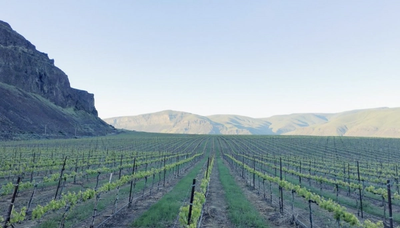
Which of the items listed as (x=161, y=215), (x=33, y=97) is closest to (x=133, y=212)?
(x=161, y=215)

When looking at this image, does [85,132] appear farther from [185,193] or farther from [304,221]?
[304,221]

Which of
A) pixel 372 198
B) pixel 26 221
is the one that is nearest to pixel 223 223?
pixel 26 221

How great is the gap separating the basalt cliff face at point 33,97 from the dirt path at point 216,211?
65.5 meters

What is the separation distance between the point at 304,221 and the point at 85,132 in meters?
98.7

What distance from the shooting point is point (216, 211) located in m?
13.2

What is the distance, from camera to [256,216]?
12.0 m

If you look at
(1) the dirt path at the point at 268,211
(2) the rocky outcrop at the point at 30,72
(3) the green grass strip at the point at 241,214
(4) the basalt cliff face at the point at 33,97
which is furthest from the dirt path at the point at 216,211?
(2) the rocky outcrop at the point at 30,72

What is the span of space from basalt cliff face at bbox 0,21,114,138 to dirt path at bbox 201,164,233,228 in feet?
215

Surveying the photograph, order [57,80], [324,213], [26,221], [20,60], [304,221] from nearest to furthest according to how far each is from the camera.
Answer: [26,221], [304,221], [324,213], [20,60], [57,80]

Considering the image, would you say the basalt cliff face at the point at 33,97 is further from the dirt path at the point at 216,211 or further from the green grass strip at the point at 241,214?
the green grass strip at the point at 241,214

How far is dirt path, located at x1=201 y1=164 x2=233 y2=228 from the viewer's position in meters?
11.2

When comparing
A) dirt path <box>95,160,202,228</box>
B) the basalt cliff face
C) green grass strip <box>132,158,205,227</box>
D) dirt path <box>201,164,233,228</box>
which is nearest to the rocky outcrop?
the basalt cliff face

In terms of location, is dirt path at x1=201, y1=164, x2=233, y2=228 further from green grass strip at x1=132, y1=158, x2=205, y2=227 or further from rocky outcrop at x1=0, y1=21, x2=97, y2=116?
rocky outcrop at x1=0, y1=21, x2=97, y2=116

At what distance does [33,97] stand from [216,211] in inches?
3827
